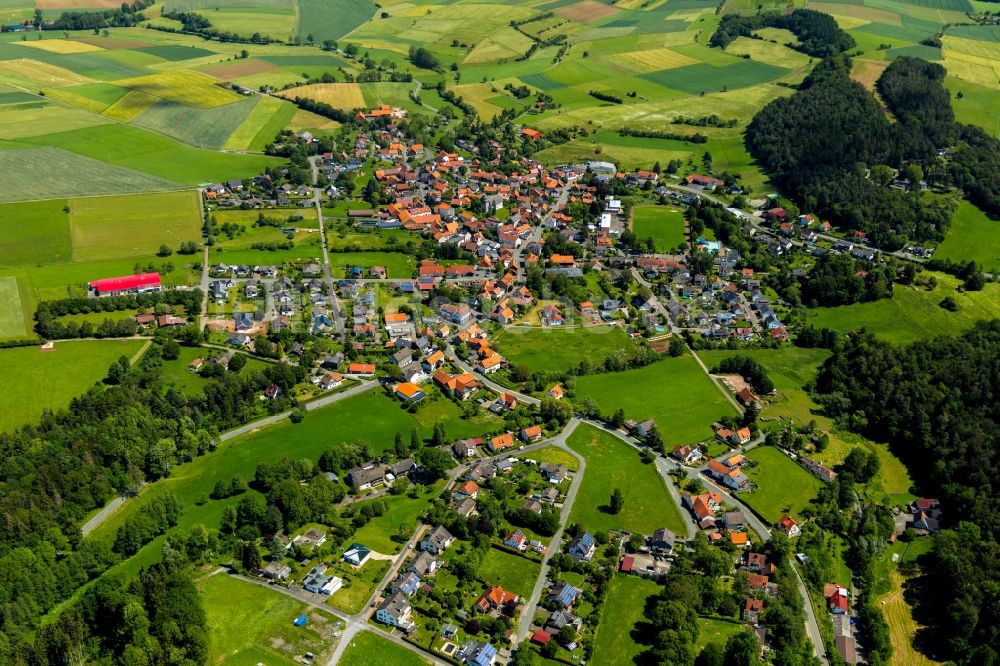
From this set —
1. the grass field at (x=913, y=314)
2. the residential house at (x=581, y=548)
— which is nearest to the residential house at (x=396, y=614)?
the residential house at (x=581, y=548)

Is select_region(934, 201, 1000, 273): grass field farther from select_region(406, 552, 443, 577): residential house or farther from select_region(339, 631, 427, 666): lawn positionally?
select_region(339, 631, 427, 666): lawn

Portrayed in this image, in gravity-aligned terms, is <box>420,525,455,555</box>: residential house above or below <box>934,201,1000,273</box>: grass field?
below

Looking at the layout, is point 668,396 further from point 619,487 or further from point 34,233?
point 34,233

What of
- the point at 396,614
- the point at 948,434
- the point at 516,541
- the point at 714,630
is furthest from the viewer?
the point at 948,434

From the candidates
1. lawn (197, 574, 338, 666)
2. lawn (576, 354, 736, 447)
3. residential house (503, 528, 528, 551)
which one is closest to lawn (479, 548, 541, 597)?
residential house (503, 528, 528, 551)

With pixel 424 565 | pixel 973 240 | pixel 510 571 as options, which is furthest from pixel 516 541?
pixel 973 240
